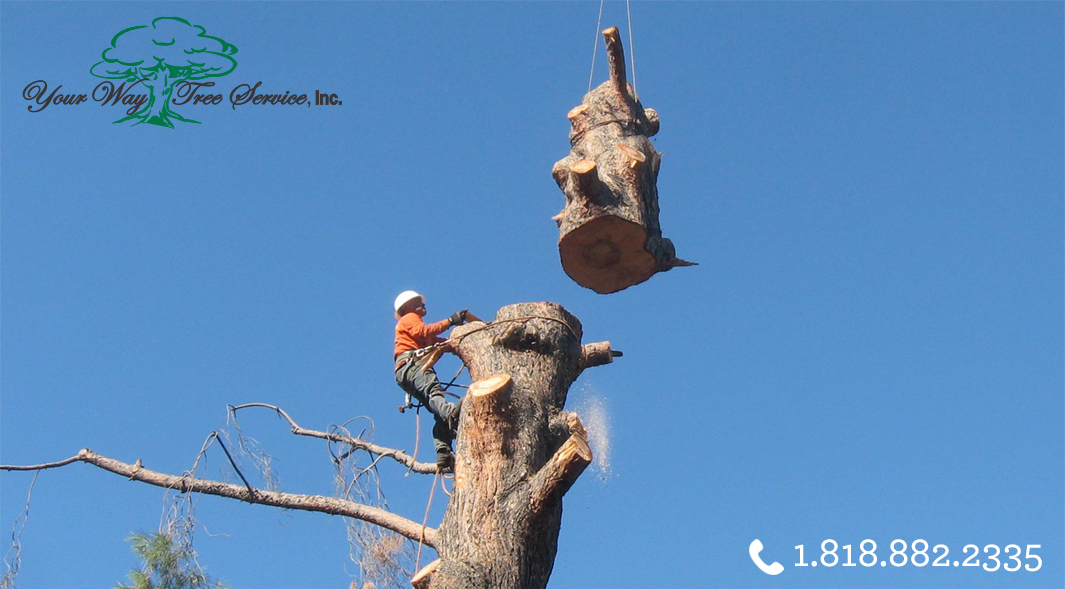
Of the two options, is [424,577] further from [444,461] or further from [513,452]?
[444,461]

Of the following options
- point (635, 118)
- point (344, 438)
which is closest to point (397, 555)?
point (344, 438)

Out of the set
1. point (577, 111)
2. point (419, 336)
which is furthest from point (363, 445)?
point (577, 111)

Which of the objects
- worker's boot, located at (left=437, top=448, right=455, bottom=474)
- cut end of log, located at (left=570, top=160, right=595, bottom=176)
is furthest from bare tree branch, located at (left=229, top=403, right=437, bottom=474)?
cut end of log, located at (left=570, top=160, right=595, bottom=176)

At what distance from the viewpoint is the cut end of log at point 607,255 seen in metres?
5.94

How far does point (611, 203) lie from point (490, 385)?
166 cm

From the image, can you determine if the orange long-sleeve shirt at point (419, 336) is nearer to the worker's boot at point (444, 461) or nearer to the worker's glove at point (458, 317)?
the worker's glove at point (458, 317)

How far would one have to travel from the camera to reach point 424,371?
5633 mm

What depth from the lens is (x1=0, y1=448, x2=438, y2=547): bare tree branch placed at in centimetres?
521

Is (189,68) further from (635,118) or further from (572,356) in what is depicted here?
(572,356)

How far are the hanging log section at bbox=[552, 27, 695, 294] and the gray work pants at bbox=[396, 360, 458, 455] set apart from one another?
1097 millimetres

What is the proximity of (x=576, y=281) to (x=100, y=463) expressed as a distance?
9.03 feet

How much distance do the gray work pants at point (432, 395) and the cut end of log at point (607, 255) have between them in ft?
3.57

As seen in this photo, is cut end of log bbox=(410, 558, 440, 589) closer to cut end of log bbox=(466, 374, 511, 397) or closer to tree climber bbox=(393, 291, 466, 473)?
cut end of log bbox=(466, 374, 511, 397)

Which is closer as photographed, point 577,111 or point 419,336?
point 419,336
